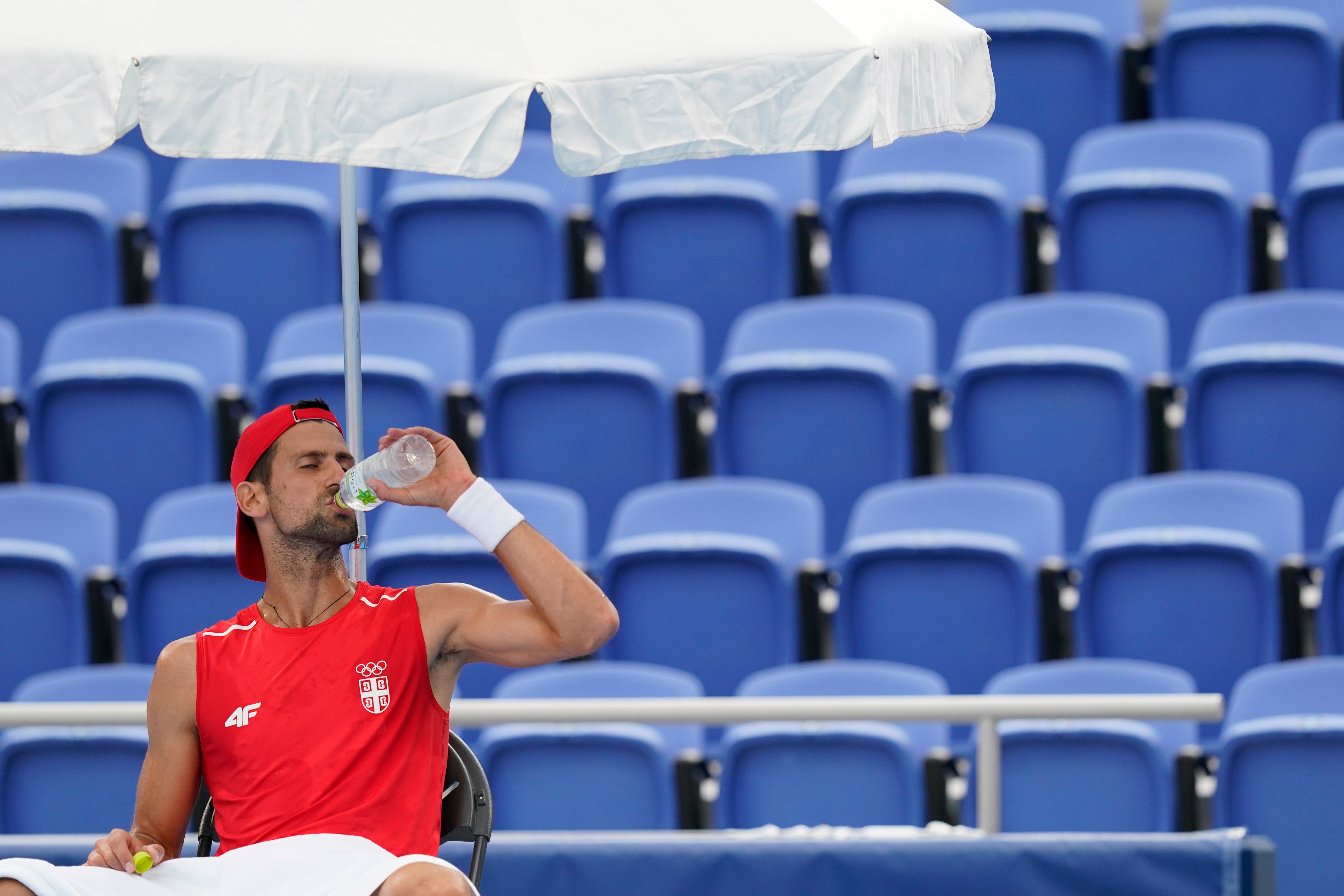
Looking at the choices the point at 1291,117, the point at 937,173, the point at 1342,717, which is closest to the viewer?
the point at 1342,717

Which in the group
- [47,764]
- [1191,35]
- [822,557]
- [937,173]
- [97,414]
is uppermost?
[1191,35]

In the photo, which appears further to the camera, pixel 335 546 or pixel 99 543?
pixel 99 543

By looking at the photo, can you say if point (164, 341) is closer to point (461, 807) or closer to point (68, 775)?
point (68, 775)

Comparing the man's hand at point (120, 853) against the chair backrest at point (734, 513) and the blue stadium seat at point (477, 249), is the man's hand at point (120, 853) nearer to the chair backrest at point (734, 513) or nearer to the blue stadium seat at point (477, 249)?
the chair backrest at point (734, 513)

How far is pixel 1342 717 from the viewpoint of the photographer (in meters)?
4.39

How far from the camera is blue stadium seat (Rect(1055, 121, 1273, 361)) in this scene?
242 inches

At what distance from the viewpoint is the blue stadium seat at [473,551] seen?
17.1 feet

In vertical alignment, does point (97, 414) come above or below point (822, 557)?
above

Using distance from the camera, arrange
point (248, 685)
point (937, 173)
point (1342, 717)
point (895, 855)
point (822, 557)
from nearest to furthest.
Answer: point (248, 685) → point (895, 855) → point (1342, 717) → point (822, 557) → point (937, 173)

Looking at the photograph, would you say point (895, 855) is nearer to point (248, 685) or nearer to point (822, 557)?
point (248, 685)

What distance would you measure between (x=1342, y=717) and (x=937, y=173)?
2744 mm

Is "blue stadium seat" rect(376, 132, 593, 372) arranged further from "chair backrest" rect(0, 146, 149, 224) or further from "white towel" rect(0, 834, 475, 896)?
"white towel" rect(0, 834, 475, 896)

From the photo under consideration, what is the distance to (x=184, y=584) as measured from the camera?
5.43 metres

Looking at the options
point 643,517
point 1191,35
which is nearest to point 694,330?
point 643,517
